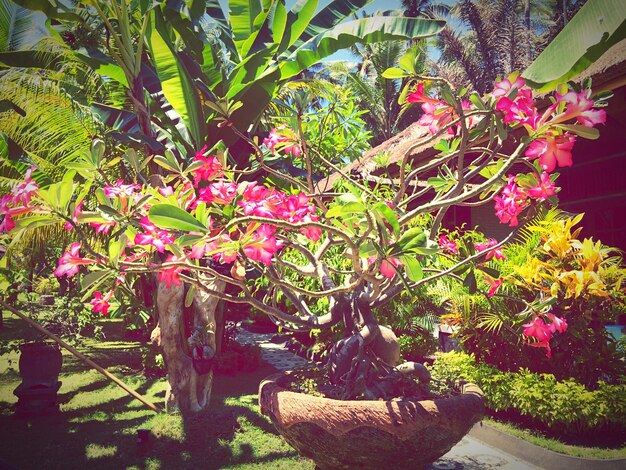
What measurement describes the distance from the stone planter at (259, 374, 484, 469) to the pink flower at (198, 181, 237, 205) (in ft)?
3.33

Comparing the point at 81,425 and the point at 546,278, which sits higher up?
the point at 546,278

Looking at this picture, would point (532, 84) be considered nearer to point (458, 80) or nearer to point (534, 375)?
point (534, 375)

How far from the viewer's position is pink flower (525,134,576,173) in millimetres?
1400

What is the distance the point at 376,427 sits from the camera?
5.95 ft

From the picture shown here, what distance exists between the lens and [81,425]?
159 inches

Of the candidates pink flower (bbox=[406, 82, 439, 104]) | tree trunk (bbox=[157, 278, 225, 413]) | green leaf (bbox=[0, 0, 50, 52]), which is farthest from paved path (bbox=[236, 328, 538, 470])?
green leaf (bbox=[0, 0, 50, 52])

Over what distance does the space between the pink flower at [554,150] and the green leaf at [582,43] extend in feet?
0.64

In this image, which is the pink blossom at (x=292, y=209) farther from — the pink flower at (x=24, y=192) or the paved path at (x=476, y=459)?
the paved path at (x=476, y=459)

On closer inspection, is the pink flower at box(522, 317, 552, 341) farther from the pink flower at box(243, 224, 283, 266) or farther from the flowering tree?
the pink flower at box(243, 224, 283, 266)

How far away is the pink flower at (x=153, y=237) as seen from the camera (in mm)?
1541

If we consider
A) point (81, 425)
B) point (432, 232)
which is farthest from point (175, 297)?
point (432, 232)

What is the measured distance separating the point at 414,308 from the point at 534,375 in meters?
1.80

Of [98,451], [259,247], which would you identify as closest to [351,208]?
[259,247]

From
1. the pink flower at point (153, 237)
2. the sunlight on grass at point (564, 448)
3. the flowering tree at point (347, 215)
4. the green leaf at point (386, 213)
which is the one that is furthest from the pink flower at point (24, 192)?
the sunlight on grass at point (564, 448)
